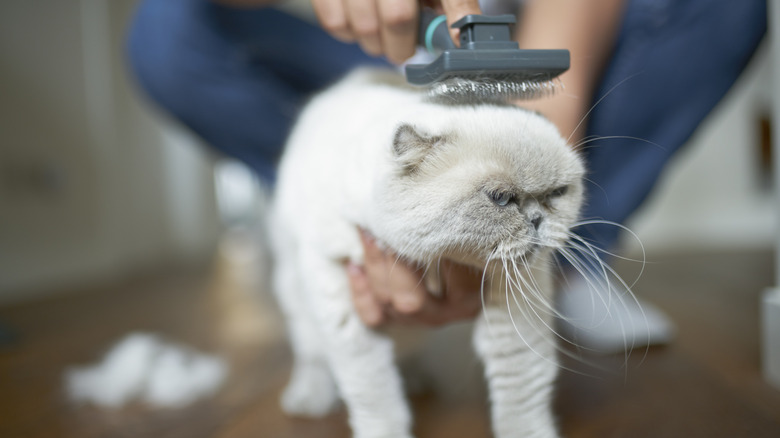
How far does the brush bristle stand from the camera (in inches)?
21.5

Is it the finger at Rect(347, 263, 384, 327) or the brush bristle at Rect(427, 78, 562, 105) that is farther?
the finger at Rect(347, 263, 384, 327)

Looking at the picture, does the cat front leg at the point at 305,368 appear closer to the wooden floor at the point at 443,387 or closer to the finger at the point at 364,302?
the wooden floor at the point at 443,387

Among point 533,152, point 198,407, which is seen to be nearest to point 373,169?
point 533,152

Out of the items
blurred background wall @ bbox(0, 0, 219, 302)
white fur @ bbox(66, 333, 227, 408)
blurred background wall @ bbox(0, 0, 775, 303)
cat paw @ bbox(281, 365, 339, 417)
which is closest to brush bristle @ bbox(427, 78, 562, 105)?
cat paw @ bbox(281, 365, 339, 417)

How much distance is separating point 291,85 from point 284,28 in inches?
5.5

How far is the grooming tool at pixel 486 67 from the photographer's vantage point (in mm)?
504

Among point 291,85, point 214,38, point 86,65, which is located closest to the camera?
point 214,38

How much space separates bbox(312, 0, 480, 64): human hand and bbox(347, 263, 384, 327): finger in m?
0.30

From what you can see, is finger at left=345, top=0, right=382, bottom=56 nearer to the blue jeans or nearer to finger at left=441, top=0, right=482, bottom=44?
finger at left=441, top=0, right=482, bottom=44

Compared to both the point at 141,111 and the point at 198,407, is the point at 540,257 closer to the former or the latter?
the point at 198,407

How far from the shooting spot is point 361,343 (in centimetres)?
69

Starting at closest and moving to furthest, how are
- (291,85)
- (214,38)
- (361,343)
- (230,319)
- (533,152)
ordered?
(533,152)
(361,343)
(214,38)
(291,85)
(230,319)

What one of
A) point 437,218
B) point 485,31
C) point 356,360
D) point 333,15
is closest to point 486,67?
point 485,31

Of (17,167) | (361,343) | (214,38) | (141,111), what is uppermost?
(141,111)
